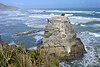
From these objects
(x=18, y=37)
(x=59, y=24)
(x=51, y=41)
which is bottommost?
(x=18, y=37)

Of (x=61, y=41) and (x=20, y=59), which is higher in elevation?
(x=20, y=59)

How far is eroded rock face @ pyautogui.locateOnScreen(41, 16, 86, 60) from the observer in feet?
91.0

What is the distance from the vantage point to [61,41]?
2800cm

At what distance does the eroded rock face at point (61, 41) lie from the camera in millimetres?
27745

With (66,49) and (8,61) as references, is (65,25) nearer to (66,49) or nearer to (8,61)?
(66,49)

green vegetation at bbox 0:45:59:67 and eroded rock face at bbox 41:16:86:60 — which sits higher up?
green vegetation at bbox 0:45:59:67

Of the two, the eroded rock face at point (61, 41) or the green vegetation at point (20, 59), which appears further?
the eroded rock face at point (61, 41)

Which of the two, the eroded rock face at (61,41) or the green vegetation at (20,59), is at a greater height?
the green vegetation at (20,59)

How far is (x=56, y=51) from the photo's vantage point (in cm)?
2756

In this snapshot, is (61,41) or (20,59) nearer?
(20,59)

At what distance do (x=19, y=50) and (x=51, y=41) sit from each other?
1198cm

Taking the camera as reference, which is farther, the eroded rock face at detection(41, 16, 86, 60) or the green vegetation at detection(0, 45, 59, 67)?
the eroded rock face at detection(41, 16, 86, 60)

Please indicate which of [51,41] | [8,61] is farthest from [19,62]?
[51,41]

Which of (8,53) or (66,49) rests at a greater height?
(8,53)
